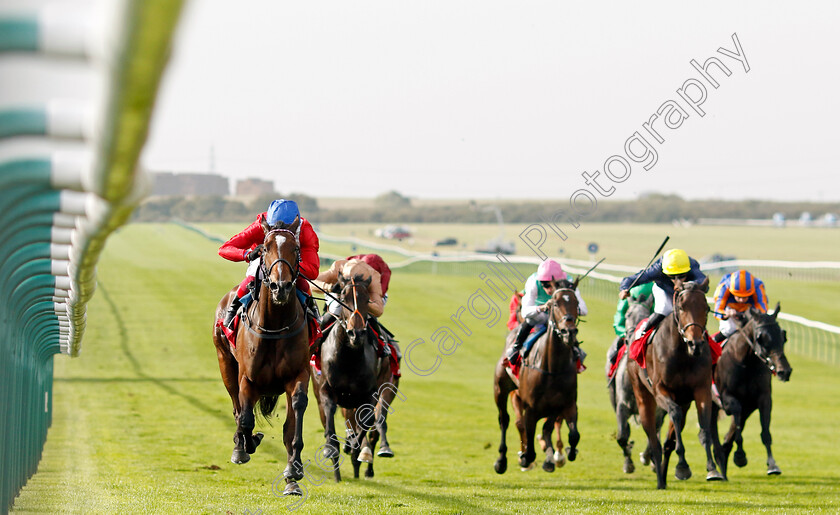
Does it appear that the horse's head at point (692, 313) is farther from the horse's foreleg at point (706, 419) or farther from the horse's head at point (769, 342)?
the horse's head at point (769, 342)

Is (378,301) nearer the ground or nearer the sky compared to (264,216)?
nearer the ground

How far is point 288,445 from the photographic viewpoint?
29.1 ft

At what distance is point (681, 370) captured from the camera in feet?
36.5

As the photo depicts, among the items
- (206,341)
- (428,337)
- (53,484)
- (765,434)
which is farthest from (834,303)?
(53,484)

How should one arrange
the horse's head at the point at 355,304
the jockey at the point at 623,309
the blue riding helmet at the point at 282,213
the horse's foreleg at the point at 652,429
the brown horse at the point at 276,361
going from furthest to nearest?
the jockey at the point at 623,309, the horse's foreleg at the point at 652,429, the horse's head at the point at 355,304, the brown horse at the point at 276,361, the blue riding helmet at the point at 282,213

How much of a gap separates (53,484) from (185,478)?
1.67 meters

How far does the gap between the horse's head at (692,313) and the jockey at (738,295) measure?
5.42 feet

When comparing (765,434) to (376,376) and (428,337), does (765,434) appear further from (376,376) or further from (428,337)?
(428,337)

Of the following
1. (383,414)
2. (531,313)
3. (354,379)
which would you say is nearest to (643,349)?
(531,313)

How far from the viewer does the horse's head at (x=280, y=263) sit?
7840 mm

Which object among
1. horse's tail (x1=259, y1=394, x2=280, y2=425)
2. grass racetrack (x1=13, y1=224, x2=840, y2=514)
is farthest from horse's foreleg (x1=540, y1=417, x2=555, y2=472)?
horse's tail (x1=259, y1=394, x2=280, y2=425)

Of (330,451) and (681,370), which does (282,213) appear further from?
(681,370)

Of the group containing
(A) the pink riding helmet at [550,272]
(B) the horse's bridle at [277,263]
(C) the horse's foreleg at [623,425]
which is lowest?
(C) the horse's foreleg at [623,425]

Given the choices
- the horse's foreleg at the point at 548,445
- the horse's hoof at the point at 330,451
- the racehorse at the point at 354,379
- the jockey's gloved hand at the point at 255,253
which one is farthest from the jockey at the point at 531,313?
the jockey's gloved hand at the point at 255,253
